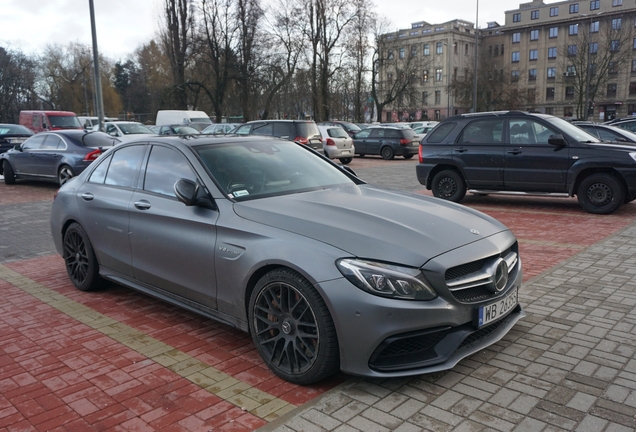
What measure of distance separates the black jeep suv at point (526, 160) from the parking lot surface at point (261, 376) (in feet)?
14.0

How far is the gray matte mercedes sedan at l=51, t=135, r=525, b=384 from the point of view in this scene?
327cm

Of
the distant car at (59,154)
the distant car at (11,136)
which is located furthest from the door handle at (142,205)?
the distant car at (11,136)

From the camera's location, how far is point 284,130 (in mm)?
18688

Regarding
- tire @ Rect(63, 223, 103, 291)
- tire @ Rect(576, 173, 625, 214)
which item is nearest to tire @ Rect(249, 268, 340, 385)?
tire @ Rect(63, 223, 103, 291)

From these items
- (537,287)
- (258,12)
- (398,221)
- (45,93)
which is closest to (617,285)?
(537,287)

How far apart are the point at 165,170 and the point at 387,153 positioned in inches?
878

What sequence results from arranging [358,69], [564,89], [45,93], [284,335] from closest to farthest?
[284,335] → [358,69] → [45,93] → [564,89]

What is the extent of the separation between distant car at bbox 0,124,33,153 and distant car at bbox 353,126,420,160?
49.6 ft

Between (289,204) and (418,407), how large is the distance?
1677mm

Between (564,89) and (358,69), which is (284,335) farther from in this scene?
(564,89)

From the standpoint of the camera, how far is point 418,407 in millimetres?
3193

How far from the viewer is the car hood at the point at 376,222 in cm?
339

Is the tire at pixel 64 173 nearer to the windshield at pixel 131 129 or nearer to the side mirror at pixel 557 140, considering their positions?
the windshield at pixel 131 129

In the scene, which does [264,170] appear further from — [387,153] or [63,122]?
[63,122]
